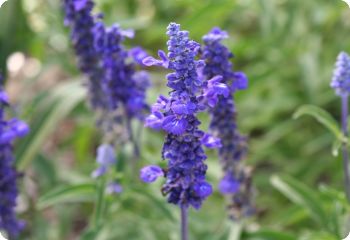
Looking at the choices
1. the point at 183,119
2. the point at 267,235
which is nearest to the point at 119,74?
the point at 183,119

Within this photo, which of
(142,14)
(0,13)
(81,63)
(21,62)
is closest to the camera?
(81,63)

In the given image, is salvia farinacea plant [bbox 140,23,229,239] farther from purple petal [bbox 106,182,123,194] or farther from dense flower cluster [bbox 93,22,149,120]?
purple petal [bbox 106,182,123,194]

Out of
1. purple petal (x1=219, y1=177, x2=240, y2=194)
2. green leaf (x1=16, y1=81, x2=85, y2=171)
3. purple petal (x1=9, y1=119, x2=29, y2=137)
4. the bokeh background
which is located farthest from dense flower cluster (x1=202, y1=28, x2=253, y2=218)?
green leaf (x1=16, y1=81, x2=85, y2=171)

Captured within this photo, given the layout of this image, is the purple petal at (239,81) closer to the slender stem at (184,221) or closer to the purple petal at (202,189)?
the purple petal at (202,189)

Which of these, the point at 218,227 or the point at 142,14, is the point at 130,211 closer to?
the point at 218,227

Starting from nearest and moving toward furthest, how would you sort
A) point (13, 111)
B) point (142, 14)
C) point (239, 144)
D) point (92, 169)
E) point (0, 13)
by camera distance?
point (239, 144) → point (13, 111) → point (92, 169) → point (0, 13) → point (142, 14)

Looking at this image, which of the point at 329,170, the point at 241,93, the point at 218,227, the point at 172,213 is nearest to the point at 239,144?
the point at 172,213
